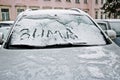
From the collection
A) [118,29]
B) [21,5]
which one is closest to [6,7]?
[21,5]

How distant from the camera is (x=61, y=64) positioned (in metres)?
3.23

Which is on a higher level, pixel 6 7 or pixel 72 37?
pixel 6 7

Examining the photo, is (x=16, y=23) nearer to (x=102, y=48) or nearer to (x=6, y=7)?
(x=102, y=48)

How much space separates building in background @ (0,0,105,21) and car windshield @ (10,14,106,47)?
32.4 m

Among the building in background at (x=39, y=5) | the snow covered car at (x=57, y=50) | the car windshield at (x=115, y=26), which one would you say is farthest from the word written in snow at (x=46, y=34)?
the building in background at (x=39, y=5)

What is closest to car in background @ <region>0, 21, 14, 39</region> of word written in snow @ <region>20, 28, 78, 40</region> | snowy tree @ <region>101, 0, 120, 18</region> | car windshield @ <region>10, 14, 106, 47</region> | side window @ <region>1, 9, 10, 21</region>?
car windshield @ <region>10, 14, 106, 47</region>

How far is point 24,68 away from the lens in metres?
A: 3.16

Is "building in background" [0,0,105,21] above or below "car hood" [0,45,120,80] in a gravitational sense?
above

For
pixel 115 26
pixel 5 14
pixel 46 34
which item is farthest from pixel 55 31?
pixel 5 14

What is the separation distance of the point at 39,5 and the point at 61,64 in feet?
131

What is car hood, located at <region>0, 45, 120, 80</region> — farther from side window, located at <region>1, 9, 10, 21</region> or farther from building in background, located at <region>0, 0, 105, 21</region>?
side window, located at <region>1, 9, 10, 21</region>

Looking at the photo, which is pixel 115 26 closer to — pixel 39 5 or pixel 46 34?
pixel 46 34

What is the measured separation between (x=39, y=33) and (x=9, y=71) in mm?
1240

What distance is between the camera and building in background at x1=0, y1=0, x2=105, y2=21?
3778cm
